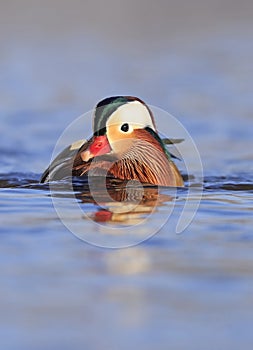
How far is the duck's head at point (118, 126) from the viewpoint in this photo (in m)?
5.09

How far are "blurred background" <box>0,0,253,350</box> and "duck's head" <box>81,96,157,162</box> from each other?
50cm

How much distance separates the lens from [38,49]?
10703mm

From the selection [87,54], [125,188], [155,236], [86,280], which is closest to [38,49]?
[87,54]

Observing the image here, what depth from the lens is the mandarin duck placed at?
16.7 feet

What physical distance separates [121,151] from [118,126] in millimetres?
184

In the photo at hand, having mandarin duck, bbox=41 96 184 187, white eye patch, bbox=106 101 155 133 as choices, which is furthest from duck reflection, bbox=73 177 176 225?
white eye patch, bbox=106 101 155 133

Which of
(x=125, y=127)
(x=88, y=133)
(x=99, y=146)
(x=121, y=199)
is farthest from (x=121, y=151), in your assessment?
(x=88, y=133)

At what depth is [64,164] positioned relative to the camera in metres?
5.22

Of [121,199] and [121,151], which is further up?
[121,151]

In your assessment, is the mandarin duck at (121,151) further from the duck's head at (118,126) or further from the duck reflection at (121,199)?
the duck reflection at (121,199)

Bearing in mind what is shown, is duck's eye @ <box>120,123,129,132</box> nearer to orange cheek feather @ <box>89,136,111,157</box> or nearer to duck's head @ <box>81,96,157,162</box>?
duck's head @ <box>81,96,157,162</box>

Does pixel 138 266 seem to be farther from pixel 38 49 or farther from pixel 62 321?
pixel 38 49

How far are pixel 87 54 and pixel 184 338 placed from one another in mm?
8191

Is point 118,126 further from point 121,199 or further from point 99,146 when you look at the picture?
point 121,199
